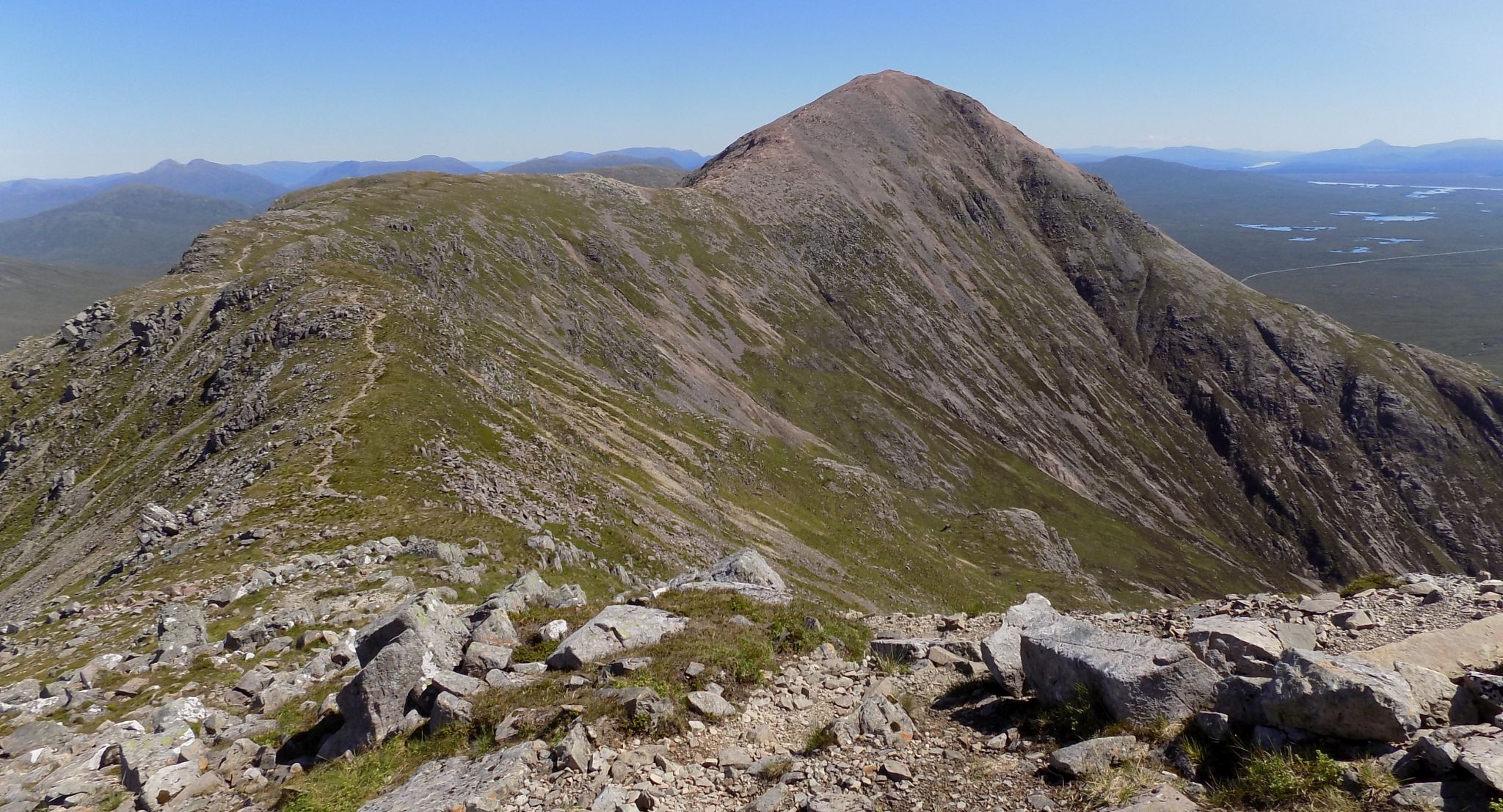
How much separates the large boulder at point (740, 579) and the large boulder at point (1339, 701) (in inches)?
513

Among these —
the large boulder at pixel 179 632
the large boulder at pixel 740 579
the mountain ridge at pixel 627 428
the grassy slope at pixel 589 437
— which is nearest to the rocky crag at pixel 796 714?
the large boulder at pixel 179 632

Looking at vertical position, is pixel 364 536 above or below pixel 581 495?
above

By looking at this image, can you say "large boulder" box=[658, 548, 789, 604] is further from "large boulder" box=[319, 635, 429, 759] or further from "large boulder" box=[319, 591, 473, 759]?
"large boulder" box=[319, 635, 429, 759]

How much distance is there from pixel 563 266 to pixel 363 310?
7179cm

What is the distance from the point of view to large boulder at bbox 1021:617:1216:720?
11438 millimetres

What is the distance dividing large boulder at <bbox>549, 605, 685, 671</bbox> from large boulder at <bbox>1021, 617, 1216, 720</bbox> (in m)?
8.68

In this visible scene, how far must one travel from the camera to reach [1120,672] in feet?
38.9

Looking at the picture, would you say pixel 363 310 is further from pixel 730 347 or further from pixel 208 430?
pixel 730 347

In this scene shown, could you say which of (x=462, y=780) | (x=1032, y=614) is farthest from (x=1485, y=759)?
(x=462, y=780)

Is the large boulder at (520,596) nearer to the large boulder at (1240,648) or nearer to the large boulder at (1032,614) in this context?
the large boulder at (1032,614)

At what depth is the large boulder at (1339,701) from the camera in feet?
31.6

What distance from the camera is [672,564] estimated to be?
46969mm

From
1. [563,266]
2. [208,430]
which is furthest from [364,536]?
[563,266]

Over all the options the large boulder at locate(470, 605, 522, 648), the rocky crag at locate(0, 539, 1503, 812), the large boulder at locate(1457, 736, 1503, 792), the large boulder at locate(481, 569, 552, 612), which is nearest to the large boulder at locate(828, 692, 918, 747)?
the rocky crag at locate(0, 539, 1503, 812)
